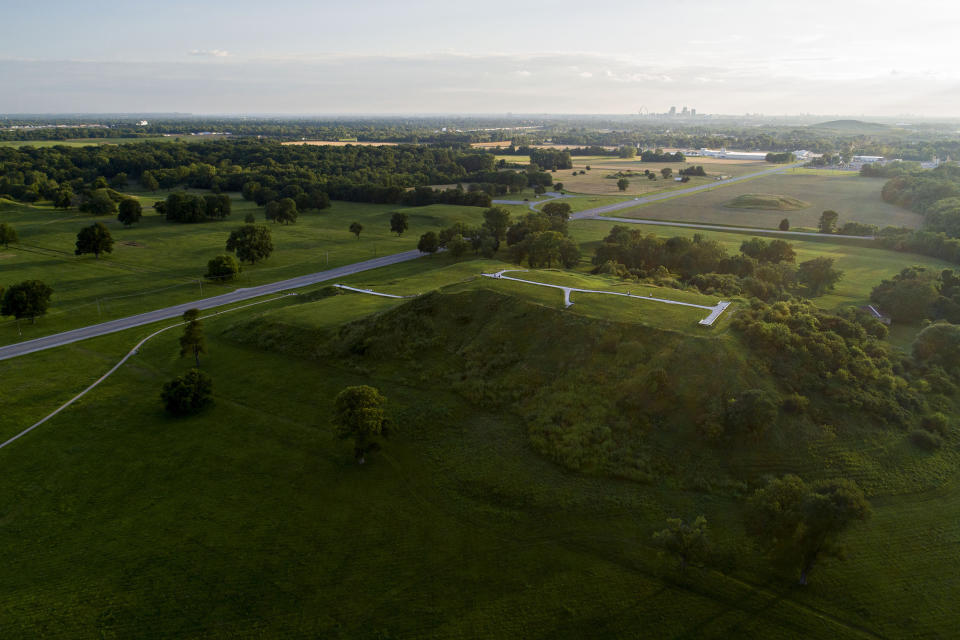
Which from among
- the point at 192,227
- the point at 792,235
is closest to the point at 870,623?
the point at 792,235

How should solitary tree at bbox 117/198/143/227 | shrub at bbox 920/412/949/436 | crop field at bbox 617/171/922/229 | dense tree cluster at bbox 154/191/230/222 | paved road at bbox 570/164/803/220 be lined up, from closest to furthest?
1. shrub at bbox 920/412/949/436
2. solitary tree at bbox 117/198/143/227
3. dense tree cluster at bbox 154/191/230/222
4. crop field at bbox 617/171/922/229
5. paved road at bbox 570/164/803/220

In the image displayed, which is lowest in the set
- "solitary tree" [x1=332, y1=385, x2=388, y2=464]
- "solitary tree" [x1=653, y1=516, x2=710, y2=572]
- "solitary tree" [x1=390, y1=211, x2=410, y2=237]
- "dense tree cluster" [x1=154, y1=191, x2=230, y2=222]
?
"solitary tree" [x1=653, y1=516, x2=710, y2=572]

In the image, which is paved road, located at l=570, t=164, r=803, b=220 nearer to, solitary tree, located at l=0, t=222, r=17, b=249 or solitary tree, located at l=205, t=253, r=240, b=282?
solitary tree, located at l=205, t=253, r=240, b=282

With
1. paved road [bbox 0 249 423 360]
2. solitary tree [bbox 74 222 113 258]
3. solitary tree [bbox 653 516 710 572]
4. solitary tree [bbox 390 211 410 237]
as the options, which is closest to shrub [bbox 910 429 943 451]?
solitary tree [bbox 653 516 710 572]

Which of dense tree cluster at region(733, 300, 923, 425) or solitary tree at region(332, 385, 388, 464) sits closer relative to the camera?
solitary tree at region(332, 385, 388, 464)

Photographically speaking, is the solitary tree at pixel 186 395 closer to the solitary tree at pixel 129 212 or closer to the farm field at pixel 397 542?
the farm field at pixel 397 542
